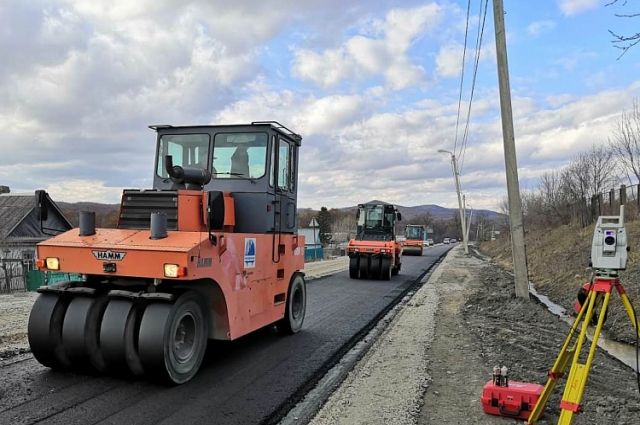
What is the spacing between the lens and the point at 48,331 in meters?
5.30

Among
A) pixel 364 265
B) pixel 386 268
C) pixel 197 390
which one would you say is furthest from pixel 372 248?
pixel 197 390

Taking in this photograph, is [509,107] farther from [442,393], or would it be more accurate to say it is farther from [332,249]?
[332,249]

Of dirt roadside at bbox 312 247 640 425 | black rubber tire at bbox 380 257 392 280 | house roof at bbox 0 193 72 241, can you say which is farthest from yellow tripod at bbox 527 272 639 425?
house roof at bbox 0 193 72 241

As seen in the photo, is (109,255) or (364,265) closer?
(109,255)

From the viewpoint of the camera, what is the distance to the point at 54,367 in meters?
5.50

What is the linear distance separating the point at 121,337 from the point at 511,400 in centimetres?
369

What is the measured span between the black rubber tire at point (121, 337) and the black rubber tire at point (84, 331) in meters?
0.15

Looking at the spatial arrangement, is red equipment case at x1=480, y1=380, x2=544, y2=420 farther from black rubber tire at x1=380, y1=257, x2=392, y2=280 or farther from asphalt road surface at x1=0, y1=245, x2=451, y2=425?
black rubber tire at x1=380, y1=257, x2=392, y2=280

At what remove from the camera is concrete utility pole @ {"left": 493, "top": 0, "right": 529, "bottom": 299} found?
1162 centimetres

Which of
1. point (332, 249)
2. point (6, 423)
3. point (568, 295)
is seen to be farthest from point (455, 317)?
point (332, 249)

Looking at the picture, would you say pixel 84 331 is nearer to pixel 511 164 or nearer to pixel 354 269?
pixel 511 164

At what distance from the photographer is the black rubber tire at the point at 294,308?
8.06 m

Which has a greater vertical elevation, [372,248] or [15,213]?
[15,213]

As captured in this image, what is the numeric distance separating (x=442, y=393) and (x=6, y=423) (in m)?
4.01
